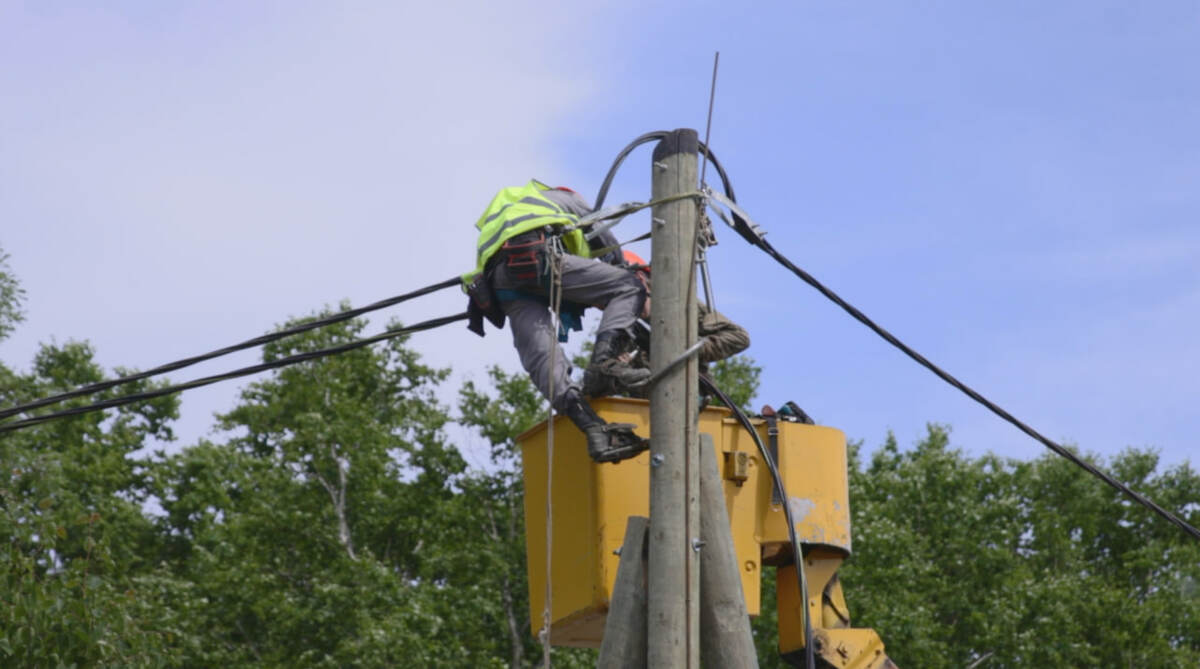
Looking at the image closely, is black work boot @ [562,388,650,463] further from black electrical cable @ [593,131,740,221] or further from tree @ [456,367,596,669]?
tree @ [456,367,596,669]

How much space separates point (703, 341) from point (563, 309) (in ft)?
2.88

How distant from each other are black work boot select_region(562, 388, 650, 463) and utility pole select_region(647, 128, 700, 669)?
22 cm

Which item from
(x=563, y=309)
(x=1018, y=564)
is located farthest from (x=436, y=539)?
(x=563, y=309)

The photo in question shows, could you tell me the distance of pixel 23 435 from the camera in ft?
88.8

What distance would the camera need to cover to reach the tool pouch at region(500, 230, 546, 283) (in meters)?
6.52

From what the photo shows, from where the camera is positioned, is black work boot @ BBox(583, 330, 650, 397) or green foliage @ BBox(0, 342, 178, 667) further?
green foliage @ BBox(0, 342, 178, 667)

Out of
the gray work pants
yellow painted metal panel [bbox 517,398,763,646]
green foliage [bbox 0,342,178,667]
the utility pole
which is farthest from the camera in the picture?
green foliage [bbox 0,342,178,667]

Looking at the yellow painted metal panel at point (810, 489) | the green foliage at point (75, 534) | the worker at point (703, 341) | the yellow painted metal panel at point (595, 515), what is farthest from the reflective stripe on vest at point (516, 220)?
the green foliage at point (75, 534)

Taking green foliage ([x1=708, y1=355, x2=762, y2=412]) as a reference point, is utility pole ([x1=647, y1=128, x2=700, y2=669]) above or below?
below

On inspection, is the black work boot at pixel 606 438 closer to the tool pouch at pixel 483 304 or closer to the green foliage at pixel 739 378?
the tool pouch at pixel 483 304

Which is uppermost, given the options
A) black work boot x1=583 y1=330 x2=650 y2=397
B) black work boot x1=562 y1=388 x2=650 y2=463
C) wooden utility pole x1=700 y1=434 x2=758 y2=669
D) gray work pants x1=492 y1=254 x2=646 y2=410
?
gray work pants x1=492 y1=254 x2=646 y2=410

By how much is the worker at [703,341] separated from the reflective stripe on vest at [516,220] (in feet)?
1.03

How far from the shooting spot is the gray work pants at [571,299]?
21.5 ft

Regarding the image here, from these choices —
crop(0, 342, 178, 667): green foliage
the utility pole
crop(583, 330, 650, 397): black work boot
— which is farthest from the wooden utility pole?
crop(0, 342, 178, 667): green foliage
